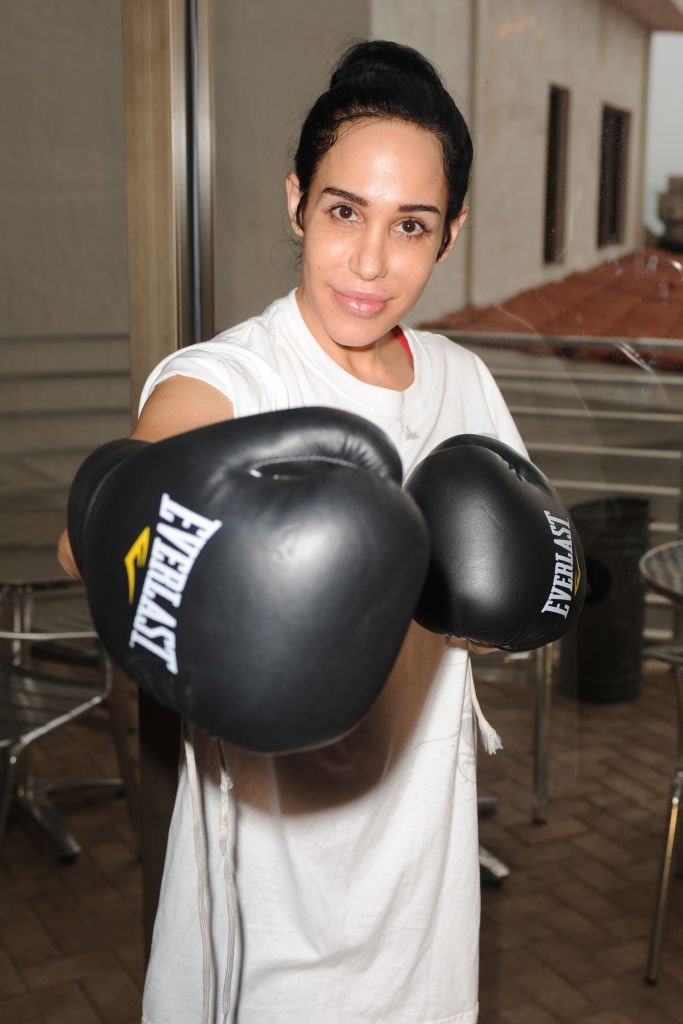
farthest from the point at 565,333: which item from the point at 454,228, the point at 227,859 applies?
the point at 227,859

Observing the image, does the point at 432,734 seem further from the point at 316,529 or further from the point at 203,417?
the point at 316,529

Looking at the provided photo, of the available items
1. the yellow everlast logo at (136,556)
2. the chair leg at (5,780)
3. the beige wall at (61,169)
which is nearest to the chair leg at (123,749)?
the chair leg at (5,780)

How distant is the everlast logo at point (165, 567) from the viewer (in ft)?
2.17

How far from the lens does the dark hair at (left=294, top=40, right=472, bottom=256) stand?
94 centimetres

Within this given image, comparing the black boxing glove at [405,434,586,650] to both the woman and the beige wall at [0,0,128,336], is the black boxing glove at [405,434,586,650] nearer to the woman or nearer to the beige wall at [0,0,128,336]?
the woman

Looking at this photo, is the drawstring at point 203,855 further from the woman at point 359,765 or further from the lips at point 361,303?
the lips at point 361,303

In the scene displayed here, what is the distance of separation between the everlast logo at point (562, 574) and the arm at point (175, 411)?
0.89 ft

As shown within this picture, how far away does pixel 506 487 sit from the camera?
0.92m

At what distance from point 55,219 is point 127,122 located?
10.3 inches

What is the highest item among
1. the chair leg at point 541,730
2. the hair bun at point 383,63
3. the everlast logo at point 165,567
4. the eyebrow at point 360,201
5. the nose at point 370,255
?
the hair bun at point 383,63

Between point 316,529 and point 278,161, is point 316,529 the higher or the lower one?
the lower one

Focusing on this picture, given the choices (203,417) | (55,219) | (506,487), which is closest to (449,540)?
(506,487)

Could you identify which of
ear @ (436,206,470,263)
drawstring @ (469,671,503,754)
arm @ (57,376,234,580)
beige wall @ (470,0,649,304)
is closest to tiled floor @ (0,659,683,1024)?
drawstring @ (469,671,503,754)

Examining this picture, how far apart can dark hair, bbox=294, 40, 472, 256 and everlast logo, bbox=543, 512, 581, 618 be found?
0.26 meters
